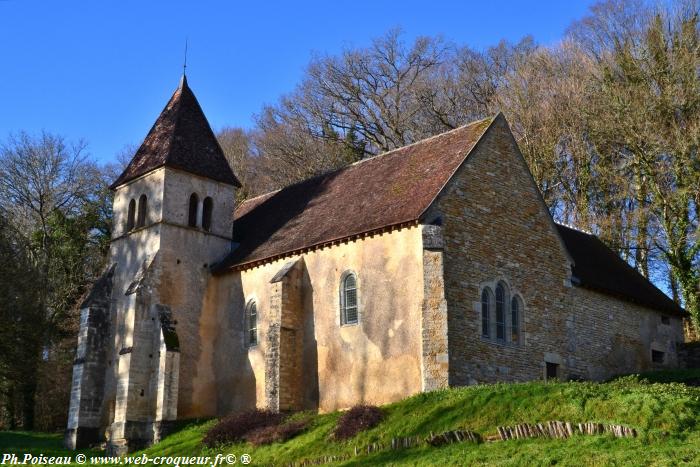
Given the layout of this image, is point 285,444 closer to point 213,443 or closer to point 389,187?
point 213,443

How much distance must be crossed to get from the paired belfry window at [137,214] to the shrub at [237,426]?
990 cm

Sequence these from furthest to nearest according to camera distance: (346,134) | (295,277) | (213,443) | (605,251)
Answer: (346,134) → (605,251) → (295,277) → (213,443)

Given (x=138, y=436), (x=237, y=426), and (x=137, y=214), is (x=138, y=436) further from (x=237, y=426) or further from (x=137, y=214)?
(x=137, y=214)

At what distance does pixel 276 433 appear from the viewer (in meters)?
22.2

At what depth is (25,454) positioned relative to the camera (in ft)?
83.7

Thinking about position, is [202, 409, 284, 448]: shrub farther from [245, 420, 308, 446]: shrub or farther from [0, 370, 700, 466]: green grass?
[245, 420, 308, 446]: shrub

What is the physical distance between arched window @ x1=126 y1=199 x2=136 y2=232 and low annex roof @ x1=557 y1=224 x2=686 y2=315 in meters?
15.4

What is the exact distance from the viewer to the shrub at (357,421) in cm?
2048

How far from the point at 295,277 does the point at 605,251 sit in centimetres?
1430

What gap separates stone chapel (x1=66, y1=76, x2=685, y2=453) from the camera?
2442 cm

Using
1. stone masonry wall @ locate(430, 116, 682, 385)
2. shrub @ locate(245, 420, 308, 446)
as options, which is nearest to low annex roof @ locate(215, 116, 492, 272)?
stone masonry wall @ locate(430, 116, 682, 385)

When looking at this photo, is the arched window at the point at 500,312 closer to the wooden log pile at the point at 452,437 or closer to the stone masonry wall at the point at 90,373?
the wooden log pile at the point at 452,437

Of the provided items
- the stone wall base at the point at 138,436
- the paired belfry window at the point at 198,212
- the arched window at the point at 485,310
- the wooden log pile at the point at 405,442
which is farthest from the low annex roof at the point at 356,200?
the wooden log pile at the point at 405,442

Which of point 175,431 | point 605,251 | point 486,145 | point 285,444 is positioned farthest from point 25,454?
point 605,251
